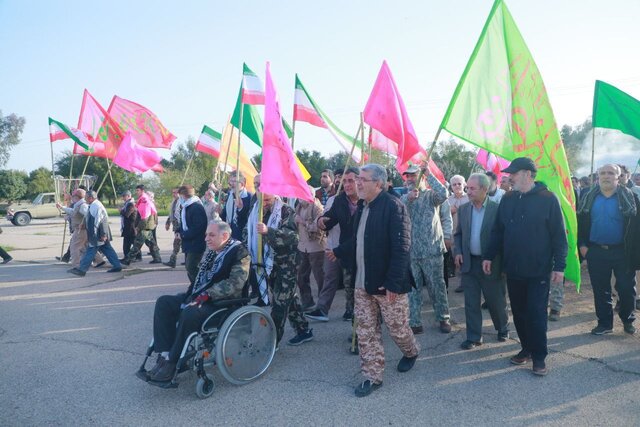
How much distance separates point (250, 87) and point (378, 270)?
4199 mm

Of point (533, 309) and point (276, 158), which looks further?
point (276, 158)

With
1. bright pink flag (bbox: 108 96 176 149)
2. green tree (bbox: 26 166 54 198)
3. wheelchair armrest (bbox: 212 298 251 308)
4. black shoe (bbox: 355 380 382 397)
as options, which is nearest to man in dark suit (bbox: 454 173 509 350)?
black shoe (bbox: 355 380 382 397)

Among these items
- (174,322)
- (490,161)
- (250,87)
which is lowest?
(174,322)

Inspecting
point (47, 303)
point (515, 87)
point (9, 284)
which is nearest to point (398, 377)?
point (515, 87)

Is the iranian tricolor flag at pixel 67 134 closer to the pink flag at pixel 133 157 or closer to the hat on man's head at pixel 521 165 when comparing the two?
the pink flag at pixel 133 157

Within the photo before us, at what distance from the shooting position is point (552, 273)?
420cm

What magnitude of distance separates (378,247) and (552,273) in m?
1.70

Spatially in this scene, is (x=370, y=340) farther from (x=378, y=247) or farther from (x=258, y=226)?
(x=258, y=226)

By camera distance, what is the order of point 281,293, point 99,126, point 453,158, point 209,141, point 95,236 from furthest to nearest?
point 453,158 → point 99,126 → point 209,141 → point 95,236 → point 281,293

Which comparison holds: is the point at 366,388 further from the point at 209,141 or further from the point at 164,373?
the point at 209,141

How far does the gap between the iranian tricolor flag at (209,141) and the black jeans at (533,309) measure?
294 inches

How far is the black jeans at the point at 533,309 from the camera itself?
4.14 metres

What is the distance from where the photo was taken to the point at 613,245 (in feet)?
16.9

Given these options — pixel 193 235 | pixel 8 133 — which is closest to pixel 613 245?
pixel 193 235
